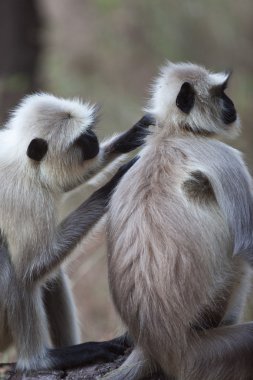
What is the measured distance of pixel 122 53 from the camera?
12.1 metres

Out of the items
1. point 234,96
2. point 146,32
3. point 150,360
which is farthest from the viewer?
point 146,32

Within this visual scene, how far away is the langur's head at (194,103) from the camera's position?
Answer: 4.09 m

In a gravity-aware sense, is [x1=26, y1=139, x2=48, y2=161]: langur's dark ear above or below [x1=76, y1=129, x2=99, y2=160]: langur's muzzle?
below

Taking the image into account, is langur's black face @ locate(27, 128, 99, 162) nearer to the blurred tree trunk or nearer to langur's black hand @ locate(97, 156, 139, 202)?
langur's black hand @ locate(97, 156, 139, 202)

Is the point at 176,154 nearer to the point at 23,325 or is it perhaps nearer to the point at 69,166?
the point at 69,166

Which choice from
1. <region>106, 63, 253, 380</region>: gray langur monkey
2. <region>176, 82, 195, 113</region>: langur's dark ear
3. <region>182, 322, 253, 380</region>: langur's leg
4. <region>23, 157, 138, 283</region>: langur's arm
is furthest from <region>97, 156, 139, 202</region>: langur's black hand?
<region>182, 322, 253, 380</region>: langur's leg

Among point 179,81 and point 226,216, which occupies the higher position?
point 179,81

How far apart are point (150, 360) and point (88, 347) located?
0.64 m

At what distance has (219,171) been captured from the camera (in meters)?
3.76

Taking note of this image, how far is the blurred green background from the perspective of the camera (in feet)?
32.1

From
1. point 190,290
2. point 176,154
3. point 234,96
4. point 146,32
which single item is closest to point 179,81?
point 176,154

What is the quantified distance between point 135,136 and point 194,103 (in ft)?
1.62

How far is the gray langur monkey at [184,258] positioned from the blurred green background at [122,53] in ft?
15.0

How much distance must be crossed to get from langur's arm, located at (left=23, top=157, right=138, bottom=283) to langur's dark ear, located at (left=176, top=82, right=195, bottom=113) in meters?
0.44
